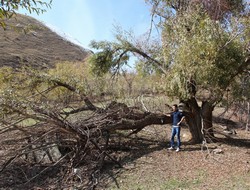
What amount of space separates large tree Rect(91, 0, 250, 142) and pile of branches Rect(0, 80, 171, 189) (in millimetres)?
2119

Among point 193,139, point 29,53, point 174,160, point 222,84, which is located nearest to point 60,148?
point 174,160

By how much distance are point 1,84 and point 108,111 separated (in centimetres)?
387

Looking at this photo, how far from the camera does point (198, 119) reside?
11.7m

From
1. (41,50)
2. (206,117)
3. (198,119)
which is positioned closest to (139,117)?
(198,119)

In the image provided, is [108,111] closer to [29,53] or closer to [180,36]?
[180,36]

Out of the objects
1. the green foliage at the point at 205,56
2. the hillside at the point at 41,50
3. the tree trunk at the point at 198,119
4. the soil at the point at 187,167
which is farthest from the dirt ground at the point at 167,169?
the hillside at the point at 41,50

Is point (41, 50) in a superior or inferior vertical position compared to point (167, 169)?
superior

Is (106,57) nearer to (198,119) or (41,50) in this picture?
→ (198,119)

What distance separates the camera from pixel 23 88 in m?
11.0

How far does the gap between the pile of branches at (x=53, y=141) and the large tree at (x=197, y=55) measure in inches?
83.4

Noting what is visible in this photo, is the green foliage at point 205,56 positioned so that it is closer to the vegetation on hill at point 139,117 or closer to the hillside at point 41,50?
the vegetation on hill at point 139,117

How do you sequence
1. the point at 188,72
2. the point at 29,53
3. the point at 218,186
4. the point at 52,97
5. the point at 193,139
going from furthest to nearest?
the point at 29,53 < the point at 52,97 < the point at 193,139 < the point at 188,72 < the point at 218,186

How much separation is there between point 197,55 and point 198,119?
310 cm

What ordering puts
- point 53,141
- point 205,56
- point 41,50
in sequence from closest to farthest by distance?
point 53,141 → point 205,56 → point 41,50
